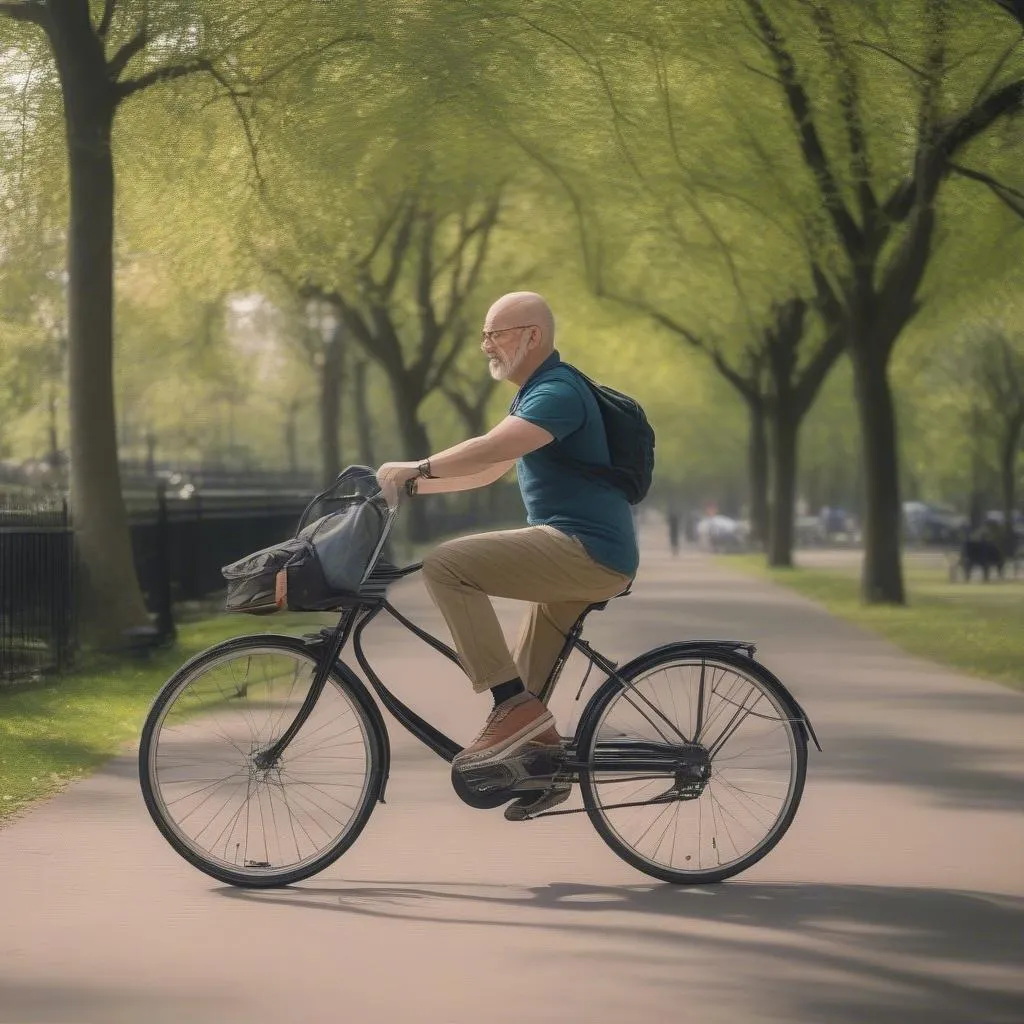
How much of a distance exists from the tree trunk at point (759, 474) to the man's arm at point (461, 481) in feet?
132

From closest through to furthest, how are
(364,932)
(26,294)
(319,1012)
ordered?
1. (319,1012)
2. (364,932)
3. (26,294)

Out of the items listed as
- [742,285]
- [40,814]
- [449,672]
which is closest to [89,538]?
[449,672]

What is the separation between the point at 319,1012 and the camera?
5.02 meters

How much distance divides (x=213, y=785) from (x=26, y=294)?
77.0 feet

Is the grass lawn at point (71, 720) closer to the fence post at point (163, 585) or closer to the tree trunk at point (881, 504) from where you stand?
the fence post at point (163, 585)

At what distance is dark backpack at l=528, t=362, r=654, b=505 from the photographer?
6.50m

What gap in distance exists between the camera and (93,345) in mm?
16953

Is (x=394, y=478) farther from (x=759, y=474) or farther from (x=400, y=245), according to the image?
(x=759, y=474)

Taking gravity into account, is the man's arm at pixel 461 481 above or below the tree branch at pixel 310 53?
below

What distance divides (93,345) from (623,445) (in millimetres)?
11122

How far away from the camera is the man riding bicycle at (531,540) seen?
6.35 metres

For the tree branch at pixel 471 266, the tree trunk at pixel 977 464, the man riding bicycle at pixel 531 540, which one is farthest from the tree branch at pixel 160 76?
the tree trunk at pixel 977 464

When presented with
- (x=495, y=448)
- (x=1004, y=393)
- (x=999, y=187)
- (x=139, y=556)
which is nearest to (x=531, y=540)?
(x=495, y=448)

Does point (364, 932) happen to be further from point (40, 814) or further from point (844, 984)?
point (40, 814)
